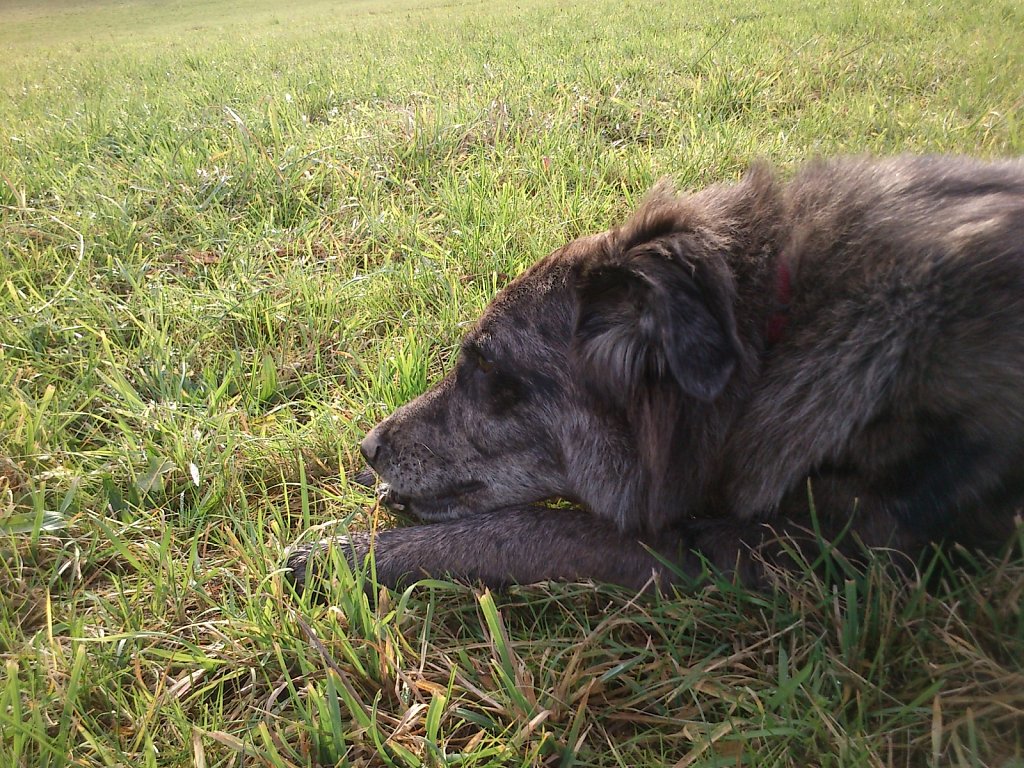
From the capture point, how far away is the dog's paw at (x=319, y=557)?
185 cm

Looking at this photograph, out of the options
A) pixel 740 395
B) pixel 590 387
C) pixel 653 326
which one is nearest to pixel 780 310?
pixel 740 395

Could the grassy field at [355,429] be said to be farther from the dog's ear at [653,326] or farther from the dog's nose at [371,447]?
the dog's ear at [653,326]

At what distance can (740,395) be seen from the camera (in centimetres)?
177

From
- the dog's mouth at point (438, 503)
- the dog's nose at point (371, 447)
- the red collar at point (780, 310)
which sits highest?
the red collar at point (780, 310)

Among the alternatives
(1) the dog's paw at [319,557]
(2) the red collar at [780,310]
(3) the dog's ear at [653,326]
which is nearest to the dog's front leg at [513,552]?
(1) the dog's paw at [319,557]

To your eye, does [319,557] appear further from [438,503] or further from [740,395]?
[740,395]

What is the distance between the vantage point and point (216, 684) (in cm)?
165

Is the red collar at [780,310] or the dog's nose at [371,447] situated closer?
the red collar at [780,310]

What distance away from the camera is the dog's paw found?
6.08 feet

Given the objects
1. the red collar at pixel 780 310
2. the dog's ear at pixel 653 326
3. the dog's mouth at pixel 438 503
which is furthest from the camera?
the dog's mouth at pixel 438 503

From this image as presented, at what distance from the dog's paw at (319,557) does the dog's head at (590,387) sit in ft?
0.89

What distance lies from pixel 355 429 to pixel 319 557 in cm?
74

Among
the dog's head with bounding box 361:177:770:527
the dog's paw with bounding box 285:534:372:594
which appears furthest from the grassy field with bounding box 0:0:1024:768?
the dog's head with bounding box 361:177:770:527

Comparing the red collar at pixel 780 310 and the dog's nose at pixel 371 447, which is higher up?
the red collar at pixel 780 310
